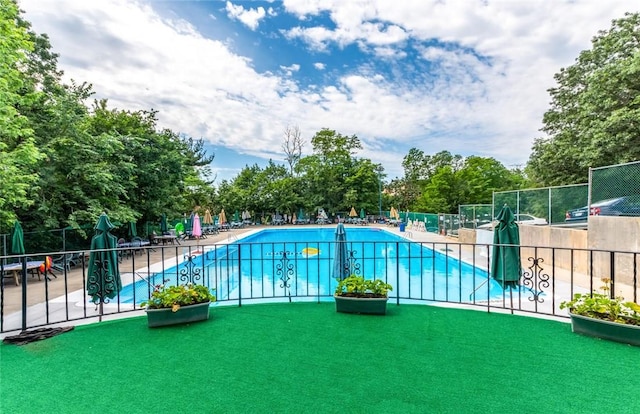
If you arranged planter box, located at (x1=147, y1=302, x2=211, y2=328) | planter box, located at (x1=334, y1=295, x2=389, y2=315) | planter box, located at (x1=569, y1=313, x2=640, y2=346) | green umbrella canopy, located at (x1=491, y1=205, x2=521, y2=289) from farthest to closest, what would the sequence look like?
1. green umbrella canopy, located at (x1=491, y1=205, x2=521, y2=289)
2. planter box, located at (x1=334, y1=295, x2=389, y2=315)
3. planter box, located at (x1=147, y1=302, x2=211, y2=328)
4. planter box, located at (x1=569, y1=313, x2=640, y2=346)

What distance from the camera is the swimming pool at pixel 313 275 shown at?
16.0 ft

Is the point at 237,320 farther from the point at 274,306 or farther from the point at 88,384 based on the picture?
the point at 88,384

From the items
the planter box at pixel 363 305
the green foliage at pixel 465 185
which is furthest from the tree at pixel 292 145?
the planter box at pixel 363 305

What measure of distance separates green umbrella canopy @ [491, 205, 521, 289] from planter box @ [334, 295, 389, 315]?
198 centimetres

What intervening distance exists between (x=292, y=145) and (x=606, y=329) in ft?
96.8

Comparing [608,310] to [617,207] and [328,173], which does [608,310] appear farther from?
[328,173]

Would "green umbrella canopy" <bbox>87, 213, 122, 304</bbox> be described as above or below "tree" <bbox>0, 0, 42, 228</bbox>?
below

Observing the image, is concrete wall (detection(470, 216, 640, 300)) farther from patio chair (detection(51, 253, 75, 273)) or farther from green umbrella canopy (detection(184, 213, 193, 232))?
green umbrella canopy (detection(184, 213, 193, 232))

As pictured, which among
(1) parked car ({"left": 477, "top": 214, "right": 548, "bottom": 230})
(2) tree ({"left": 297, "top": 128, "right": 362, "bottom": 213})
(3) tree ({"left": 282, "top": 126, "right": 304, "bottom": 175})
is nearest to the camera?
(1) parked car ({"left": 477, "top": 214, "right": 548, "bottom": 230})

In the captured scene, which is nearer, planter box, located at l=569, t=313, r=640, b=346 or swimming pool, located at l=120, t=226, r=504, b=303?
planter box, located at l=569, t=313, r=640, b=346

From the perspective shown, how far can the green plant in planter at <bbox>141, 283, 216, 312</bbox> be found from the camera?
3.60 meters

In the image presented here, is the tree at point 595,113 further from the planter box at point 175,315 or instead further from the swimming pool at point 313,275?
the planter box at point 175,315

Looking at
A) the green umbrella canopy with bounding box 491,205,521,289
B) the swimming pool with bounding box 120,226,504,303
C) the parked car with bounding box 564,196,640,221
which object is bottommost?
the swimming pool with bounding box 120,226,504,303

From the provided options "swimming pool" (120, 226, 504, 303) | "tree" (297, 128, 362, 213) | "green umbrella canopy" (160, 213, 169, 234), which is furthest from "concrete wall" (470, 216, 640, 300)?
"tree" (297, 128, 362, 213)
